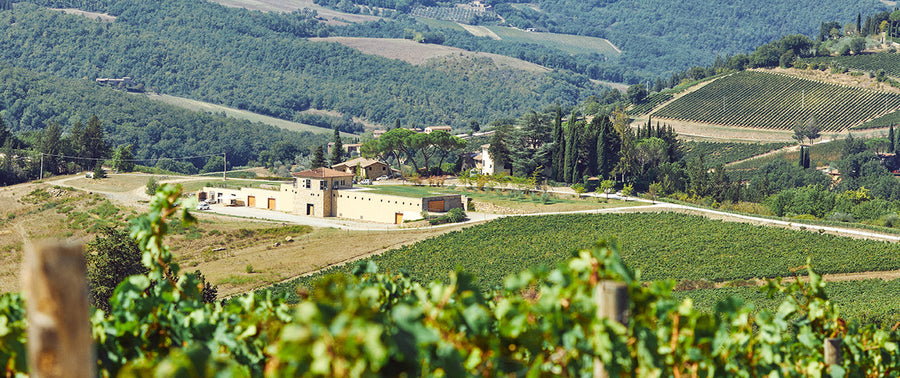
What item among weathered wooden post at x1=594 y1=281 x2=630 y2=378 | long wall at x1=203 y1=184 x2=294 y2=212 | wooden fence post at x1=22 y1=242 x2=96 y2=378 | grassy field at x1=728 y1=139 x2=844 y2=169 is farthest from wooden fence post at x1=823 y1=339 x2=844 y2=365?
grassy field at x1=728 y1=139 x2=844 y2=169

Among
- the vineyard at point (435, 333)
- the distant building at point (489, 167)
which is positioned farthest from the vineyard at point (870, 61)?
the vineyard at point (435, 333)

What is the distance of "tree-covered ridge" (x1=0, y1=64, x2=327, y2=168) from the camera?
122m

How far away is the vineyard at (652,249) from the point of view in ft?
124

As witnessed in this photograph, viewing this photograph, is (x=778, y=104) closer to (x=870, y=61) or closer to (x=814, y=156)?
(x=870, y=61)

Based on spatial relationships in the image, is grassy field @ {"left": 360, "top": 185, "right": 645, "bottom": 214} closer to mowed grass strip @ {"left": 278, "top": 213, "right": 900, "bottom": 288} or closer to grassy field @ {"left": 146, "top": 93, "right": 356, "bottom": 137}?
mowed grass strip @ {"left": 278, "top": 213, "right": 900, "bottom": 288}

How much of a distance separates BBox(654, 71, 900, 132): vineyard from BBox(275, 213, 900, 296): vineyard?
67016 mm

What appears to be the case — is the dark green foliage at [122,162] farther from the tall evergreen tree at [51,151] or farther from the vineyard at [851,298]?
the vineyard at [851,298]

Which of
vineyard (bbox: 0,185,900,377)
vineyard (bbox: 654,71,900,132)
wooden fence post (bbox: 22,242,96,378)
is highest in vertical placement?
vineyard (bbox: 654,71,900,132)

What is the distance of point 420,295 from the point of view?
250 inches

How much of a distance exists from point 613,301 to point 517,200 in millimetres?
49022

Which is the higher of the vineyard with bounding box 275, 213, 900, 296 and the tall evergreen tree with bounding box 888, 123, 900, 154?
the tall evergreen tree with bounding box 888, 123, 900, 154

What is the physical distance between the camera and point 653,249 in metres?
41.9

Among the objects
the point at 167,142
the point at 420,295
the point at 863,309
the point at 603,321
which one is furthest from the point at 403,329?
the point at 167,142

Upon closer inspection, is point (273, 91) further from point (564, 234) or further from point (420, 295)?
point (420, 295)
